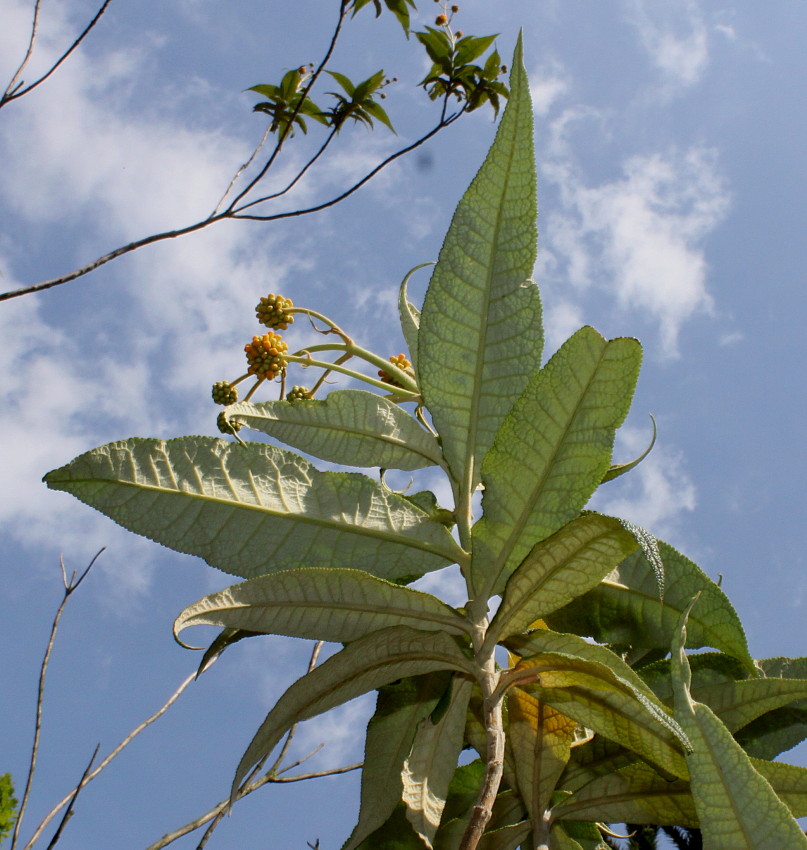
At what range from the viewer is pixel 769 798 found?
2.13 feet

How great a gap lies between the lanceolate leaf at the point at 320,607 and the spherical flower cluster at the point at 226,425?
25cm

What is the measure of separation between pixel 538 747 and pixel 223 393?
708mm

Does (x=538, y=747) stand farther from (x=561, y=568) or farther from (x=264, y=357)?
(x=264, y=357)

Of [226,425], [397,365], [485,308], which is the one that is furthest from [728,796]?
[397,365]

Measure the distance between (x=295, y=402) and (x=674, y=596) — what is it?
51 centimetres

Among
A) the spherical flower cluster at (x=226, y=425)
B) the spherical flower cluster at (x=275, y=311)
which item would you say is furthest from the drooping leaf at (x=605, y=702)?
the spherical flower cluster at (x=275, y=311)

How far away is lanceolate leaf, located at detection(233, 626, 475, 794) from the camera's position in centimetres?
78

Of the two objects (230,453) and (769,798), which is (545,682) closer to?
(769,798)

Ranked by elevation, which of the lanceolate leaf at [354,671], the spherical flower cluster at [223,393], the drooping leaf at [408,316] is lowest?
the lanceolate leaf at [354,671]

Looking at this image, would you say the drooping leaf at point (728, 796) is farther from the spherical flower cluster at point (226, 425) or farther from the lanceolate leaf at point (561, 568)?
the spherical flower cluster at point (226, 425)

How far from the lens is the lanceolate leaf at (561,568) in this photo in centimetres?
73

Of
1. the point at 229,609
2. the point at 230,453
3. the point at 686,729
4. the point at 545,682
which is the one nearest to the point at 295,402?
the point at 230,453

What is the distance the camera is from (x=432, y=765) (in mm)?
785

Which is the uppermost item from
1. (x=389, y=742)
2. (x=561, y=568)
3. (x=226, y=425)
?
(x=226, y=425)
